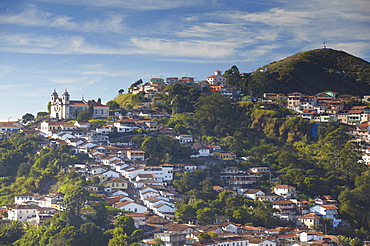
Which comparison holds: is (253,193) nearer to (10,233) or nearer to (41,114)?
(10,233)

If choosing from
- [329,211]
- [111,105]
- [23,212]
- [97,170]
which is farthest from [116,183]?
[111,105]

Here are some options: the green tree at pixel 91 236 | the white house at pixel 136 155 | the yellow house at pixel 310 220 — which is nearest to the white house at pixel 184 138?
the white house at pixel 136 155

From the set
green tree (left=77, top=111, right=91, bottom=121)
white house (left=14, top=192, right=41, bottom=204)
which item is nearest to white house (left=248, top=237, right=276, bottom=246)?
white house (left=14, top=192, right=41, bottom=204)

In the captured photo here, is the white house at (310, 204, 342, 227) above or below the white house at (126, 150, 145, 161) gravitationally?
below

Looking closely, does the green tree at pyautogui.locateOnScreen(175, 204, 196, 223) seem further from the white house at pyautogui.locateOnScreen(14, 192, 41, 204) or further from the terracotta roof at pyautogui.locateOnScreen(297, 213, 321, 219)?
the white house at pyautogui.locateOnScreen(14, 192, 41, 204)

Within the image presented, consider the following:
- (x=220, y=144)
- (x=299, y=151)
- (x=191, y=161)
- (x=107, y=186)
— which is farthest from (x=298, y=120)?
(x=107, y=186)

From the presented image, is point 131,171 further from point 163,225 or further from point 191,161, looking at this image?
point 163,225
